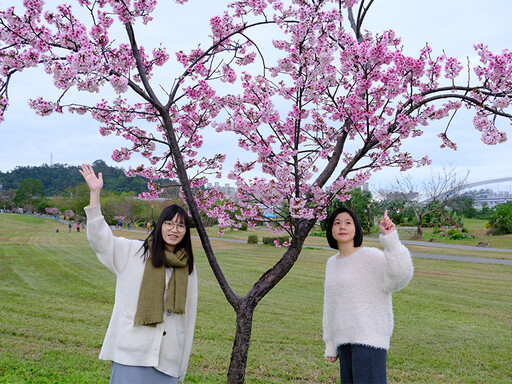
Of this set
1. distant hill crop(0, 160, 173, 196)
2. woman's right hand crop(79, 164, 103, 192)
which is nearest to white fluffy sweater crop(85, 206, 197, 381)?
woman's right hand crop(79, 164, 103, 192)

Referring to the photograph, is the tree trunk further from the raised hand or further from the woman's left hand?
the raised hand

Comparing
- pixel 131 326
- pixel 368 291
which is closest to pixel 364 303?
pixel 368 291

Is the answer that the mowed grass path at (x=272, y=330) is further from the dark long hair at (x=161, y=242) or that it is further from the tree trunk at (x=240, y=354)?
the dark long hair at (x=161, y=242)

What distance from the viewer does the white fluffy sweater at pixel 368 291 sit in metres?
2.23

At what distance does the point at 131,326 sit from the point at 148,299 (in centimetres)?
18

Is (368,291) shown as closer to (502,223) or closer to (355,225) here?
(355,225)

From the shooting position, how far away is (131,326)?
2230 mm

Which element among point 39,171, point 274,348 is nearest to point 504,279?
point 274,348

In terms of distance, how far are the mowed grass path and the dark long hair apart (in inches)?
92.4

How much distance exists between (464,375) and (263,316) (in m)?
3.66

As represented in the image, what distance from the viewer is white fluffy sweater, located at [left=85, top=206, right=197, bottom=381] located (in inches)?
87.6

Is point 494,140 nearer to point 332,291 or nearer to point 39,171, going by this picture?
point 332,291

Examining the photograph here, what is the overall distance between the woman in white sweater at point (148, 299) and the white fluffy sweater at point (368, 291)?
0.90 meters

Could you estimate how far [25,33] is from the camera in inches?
113
